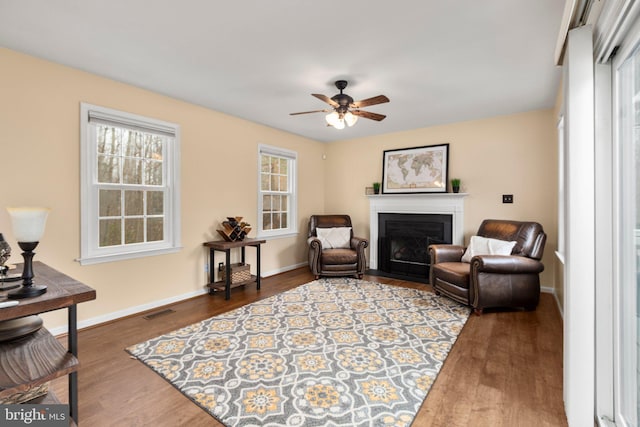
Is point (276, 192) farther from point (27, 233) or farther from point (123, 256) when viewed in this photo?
point (27, 233)

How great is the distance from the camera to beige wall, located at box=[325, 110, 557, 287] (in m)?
3.96

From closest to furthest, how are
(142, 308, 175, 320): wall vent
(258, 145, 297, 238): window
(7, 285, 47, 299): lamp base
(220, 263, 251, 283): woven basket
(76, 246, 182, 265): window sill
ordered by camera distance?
(7, 285, 47, 299): lamp base → (76, 246, 182, 265): window sill → (142, 308, 175, 320): wall vent → (220, 263, 251, 283): woven basket → (258, 145, 297, 238): window

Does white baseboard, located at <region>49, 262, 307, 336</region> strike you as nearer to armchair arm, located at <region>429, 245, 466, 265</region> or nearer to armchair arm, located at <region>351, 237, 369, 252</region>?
armchair arm, located at <region>351, 237, 369, 252</region>

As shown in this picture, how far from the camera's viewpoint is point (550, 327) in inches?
112

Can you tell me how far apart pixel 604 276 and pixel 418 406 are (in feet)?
3.99

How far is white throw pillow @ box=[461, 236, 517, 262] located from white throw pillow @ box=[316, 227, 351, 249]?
1859 mm

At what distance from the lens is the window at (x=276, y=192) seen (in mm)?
4820

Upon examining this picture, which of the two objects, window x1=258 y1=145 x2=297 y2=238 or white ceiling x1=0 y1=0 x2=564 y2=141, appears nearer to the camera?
white ceiling x1=0 y1=0 x2=564 y2=141

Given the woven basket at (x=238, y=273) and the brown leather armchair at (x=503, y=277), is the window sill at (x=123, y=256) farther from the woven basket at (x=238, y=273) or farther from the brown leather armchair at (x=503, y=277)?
the brown leather armchair at (x=503, y=277)

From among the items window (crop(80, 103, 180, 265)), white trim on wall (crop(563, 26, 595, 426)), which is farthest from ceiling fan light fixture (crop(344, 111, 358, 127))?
window (crop(80, 103, 180, 265))

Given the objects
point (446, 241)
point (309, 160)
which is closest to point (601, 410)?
point (446, 241)

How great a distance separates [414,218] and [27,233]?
15.2ft

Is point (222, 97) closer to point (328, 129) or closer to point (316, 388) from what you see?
point (328, 129)

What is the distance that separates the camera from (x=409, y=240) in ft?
16.6
